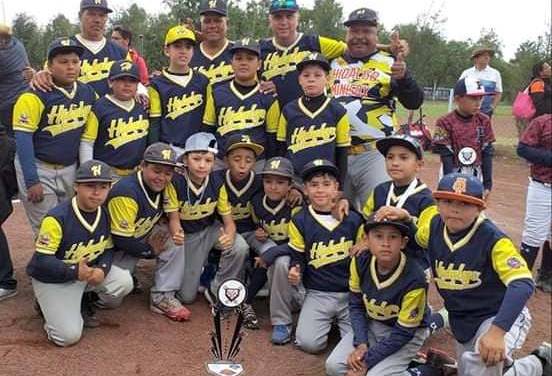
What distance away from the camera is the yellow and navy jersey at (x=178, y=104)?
4.89 metres

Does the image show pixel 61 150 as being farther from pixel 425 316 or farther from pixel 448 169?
pixel 448 169

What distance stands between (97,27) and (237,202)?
184 cm

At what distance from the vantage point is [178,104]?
491 centimetres

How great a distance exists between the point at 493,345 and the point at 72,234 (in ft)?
8.94

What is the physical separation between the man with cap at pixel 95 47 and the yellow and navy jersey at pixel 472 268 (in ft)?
9.94

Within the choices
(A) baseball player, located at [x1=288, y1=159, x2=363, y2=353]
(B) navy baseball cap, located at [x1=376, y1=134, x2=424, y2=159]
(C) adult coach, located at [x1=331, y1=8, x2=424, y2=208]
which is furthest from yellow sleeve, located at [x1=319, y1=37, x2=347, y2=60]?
(B) navy baseball cap, located at [x1=376, y1=134, x2=424, y2=159]

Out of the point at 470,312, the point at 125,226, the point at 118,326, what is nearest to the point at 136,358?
the point at 118,326

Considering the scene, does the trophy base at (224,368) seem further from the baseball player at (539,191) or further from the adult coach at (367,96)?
the baseball player at (539,191)

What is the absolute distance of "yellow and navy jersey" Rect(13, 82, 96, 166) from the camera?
4.46 metres

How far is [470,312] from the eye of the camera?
353 centimetres

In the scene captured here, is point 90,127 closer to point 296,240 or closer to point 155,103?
point 155,103

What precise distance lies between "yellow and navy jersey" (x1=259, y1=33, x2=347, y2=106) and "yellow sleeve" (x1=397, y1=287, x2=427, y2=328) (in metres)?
2.15

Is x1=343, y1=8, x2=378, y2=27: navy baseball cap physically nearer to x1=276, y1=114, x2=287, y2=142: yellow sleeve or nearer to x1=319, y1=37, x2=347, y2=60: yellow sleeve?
x1=319, y1=37, x2=347, y2=60: yellow sleeve

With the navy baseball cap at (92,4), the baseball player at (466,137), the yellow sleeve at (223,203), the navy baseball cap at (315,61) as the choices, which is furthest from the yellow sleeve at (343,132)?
the navy baseball cap at (92,4)
